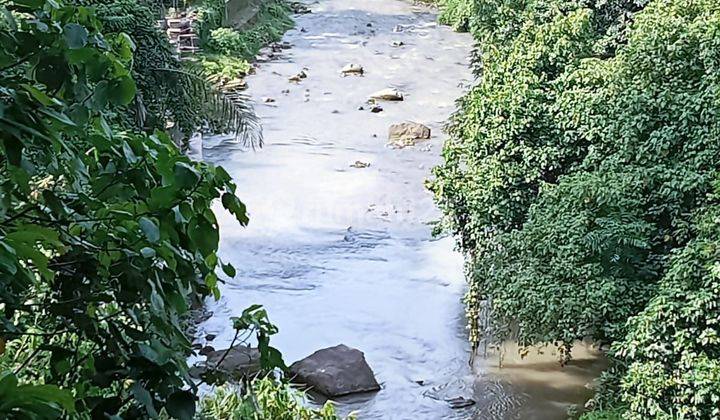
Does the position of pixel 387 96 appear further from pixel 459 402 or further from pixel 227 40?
pixel 459 402

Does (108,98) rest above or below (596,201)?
above

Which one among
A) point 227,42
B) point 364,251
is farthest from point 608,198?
point 227,42

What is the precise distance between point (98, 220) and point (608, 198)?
167 inches

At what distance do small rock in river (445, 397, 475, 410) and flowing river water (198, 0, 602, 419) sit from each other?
0.04 meters

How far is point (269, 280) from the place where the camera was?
346 inches

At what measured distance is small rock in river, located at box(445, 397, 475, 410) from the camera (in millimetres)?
6574

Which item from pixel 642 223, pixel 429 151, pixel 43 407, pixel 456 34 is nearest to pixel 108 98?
A: pixel 43 407

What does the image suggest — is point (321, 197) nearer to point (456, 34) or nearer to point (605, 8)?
point (605, 8)

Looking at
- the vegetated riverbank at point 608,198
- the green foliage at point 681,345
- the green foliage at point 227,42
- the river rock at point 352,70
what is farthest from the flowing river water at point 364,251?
the green foliage at point 681,345

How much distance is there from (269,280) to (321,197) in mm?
2231

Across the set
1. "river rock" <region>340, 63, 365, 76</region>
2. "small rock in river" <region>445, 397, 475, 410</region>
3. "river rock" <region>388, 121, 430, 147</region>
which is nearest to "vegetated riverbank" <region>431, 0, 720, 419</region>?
"small rock in river" <region>445, 397, 475, 410</region>

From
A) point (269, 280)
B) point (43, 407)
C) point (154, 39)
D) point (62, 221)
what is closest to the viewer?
point (43, 407)

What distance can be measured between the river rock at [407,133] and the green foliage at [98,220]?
11.2 m

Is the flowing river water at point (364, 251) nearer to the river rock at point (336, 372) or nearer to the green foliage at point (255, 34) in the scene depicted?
the river rock at point (336, 372)
